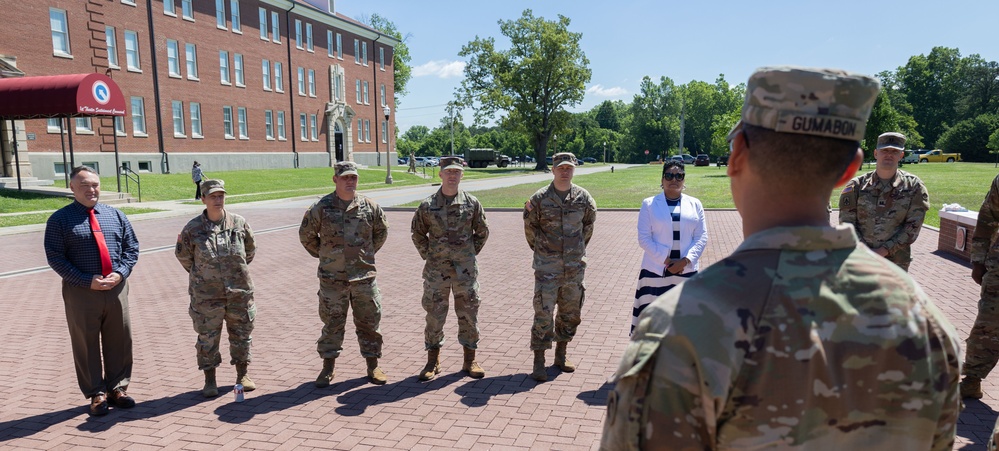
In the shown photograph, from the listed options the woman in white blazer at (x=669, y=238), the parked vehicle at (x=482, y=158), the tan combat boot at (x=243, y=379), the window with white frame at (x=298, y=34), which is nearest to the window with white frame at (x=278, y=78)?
the window with white frame at (x=298, y=34)

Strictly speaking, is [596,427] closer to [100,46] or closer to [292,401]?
[292,401]

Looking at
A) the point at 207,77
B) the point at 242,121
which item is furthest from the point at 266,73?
the point at 207,77

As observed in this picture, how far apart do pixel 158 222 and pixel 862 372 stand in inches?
851

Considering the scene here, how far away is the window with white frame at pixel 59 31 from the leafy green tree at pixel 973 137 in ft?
284

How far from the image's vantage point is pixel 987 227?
5.07 meters

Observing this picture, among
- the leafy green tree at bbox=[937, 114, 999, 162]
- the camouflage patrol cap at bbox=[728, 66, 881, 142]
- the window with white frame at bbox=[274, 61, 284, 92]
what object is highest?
the window with white frame at bbox=[274, 61, 284, 92]

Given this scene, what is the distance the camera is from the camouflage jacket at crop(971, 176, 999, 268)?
195 inches

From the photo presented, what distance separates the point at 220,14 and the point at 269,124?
26.8ft

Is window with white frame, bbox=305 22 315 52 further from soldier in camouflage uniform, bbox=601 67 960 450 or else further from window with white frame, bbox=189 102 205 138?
soldier in camouflage uniform, bbox=601 67 960 450

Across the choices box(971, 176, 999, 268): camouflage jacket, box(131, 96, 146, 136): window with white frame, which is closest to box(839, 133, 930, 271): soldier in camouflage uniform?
box(971, 176, 999, 268): camouflage jacket

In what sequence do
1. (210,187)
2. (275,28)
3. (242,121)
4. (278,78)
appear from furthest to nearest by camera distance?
(278,78) < (275,28) < (242,121) < (210,187)

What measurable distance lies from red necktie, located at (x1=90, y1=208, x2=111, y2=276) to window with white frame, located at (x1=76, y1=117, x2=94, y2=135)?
103 feet

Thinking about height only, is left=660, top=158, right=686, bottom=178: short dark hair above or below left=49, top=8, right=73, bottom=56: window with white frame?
below

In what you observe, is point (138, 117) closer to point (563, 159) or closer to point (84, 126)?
point (84, 126)
